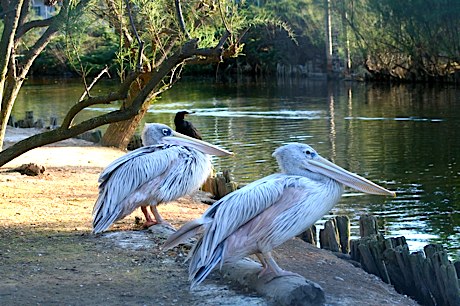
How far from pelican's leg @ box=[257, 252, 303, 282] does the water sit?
3.30 m

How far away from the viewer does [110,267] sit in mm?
5699

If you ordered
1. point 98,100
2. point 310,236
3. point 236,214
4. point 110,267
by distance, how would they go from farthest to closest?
1. point 98,100
2. point 310,236
3. point 110,267
4. point 236,214

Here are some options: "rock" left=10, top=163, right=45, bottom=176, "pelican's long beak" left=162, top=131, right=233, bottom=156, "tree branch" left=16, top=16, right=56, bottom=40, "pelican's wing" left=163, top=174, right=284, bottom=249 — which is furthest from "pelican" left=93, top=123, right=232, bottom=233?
"rock" left=10, top=163, right=45, bottom=176

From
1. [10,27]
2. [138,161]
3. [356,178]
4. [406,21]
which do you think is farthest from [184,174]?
[406,21]

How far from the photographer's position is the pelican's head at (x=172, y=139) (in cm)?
711

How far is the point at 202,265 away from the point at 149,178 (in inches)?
77.3

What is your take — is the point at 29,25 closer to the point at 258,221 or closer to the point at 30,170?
the point at 30,170

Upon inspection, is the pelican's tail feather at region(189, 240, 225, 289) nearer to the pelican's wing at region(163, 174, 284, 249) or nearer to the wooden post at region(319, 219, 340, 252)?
the pelican's wing at region(163, 174, 284, 249)

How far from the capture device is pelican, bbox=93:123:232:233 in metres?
6.56

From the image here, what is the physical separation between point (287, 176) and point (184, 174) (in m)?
1.72

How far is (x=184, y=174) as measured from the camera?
22.5ft

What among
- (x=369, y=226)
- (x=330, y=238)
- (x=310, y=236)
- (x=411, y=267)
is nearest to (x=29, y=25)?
(x=310, y=236)

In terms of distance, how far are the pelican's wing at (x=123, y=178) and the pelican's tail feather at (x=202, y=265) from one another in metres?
1.63

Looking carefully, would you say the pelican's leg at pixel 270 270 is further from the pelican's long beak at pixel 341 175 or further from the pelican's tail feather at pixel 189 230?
the pelican's long beak at pixel 341 175
